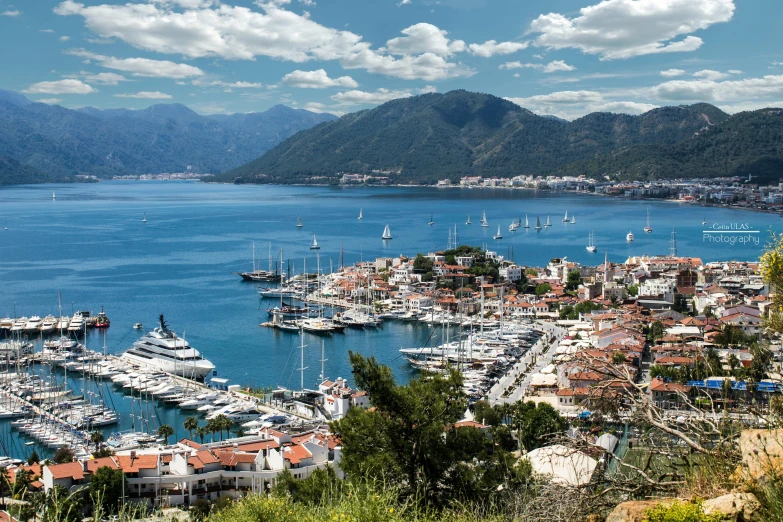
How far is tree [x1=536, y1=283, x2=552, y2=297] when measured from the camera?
1051 inches

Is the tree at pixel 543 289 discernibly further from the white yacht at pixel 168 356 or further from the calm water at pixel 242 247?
the white yacht at pixel 168 356

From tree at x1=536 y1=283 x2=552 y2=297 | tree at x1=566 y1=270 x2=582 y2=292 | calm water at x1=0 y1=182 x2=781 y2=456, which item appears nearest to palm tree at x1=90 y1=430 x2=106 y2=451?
calm water at x1=0 y1=182 x2=781 y2=456

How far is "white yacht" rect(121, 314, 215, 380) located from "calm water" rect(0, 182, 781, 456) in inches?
30.3

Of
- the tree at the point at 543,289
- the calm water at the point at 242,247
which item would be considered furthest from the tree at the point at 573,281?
the calm water at the point at 242,247

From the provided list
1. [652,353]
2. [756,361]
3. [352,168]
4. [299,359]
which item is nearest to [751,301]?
[652,353]

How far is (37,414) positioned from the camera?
1384cm

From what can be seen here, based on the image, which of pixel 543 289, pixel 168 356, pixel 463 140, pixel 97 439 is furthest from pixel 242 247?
pixel 463 140

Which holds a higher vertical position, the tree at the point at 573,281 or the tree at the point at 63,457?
the tree at the point at 573,281

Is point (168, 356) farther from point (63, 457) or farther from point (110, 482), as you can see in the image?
point (110, 482)

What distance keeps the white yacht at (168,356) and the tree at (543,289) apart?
13.1 metres

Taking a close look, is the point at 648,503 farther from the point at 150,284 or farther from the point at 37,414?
the point at 150,284

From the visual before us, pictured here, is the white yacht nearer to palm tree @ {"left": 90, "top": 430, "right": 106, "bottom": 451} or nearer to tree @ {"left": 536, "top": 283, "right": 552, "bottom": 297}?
palm tree @ {"left": 90, "top": 430, "right": 106, "bottom": 451}

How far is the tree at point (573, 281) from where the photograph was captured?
27641mm

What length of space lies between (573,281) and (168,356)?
52.5ft
